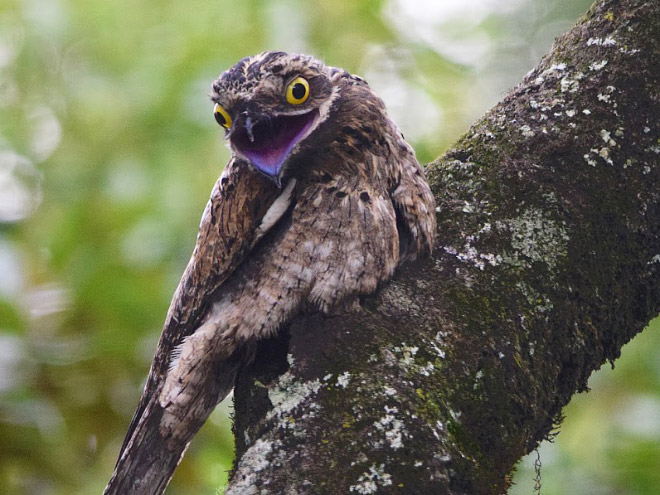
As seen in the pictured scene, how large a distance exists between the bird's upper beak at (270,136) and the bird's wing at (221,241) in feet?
0.33

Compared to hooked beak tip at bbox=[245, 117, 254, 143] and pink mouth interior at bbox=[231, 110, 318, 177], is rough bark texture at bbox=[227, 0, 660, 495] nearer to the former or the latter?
pink mouth interior at bbox=[231, 110, 318, 177]

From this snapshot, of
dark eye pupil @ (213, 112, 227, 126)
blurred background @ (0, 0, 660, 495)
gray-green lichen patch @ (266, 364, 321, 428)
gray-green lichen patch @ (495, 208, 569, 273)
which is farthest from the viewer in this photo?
blurred background @ (0, 0, 660, 495)

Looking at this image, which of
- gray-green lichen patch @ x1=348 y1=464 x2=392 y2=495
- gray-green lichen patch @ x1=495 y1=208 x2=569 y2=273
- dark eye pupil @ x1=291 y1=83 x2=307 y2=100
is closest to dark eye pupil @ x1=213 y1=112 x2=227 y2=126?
dark eye pupil @ x1=291 y1=83 x2=307 y2=100

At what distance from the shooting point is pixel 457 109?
15.6 feet

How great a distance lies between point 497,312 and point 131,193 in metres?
2.58

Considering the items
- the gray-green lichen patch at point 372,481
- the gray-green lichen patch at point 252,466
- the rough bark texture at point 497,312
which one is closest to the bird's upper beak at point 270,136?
the rough bark texture at point 497,312

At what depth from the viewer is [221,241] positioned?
2.43 meters

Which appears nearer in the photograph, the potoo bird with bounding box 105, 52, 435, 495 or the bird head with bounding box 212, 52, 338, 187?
the potoo bird with bounding box 105, 52, 435, 495

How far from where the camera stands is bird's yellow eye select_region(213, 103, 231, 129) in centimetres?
241

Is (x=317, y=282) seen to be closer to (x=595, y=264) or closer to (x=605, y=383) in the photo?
(x=595, y=264)

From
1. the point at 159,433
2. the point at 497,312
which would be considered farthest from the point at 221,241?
the point at 497,312

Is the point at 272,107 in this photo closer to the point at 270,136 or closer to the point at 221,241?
the point at 270,136

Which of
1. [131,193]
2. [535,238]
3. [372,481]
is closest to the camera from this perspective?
[372,481]

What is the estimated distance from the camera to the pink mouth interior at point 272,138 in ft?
7.73
